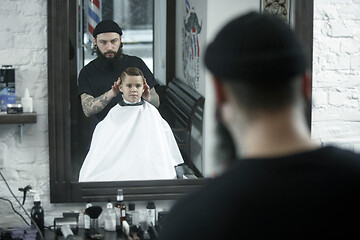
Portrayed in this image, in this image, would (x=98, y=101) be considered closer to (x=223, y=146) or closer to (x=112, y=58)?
(x=112, y=58)

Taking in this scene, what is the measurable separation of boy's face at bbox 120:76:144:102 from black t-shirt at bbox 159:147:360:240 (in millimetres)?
1588

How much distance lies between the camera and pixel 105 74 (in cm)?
239

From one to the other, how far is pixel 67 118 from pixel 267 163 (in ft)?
5.28

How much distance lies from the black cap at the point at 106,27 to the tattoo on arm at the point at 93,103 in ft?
0.80

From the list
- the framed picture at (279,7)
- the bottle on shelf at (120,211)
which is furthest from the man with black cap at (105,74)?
the framed picture at (279,7)

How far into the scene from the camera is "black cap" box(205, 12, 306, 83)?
88cm

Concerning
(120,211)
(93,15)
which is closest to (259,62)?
(93,15)

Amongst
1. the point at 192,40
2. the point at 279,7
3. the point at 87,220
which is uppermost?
the point at 279,7

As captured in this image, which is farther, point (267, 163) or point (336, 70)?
point (336, 70)

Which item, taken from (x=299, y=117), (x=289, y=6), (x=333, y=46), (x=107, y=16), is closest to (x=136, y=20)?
(x=107, y=16)

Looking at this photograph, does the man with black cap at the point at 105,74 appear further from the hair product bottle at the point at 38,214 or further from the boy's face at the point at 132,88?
the hair product bottle at the point at 38,214

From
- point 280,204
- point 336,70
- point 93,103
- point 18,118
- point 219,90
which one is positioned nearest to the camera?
point 280,204

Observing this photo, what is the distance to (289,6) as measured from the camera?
2486 millimetres

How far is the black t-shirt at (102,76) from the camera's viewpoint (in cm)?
236
